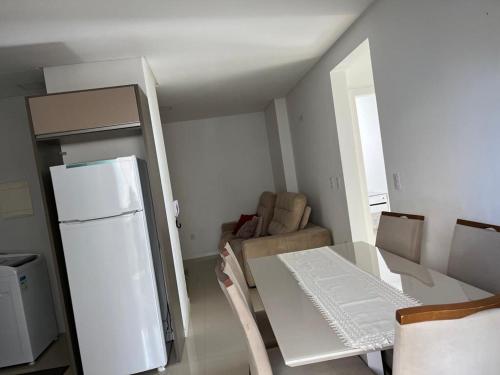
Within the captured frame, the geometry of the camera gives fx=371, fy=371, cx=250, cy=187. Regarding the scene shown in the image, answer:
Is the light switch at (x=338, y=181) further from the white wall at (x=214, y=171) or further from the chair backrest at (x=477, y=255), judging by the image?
the white wall at (x=214, y=171)

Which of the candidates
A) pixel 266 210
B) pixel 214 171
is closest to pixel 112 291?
pixel 266 210

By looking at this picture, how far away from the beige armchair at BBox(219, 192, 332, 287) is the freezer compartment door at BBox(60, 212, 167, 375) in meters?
1.57

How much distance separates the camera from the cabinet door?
8.30ft

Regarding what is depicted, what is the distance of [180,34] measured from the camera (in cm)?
264

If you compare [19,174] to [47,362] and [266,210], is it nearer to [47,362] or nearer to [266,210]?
[47,362]

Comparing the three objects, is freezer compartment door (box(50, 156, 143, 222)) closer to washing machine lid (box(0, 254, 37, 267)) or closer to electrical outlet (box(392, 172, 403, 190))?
washing machine lid (box(0, 254, 37, 267))

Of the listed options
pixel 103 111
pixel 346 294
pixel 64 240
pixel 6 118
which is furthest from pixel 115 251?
pixel 6 118

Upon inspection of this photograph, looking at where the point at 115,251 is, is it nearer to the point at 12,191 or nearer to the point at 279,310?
the point at 279,310

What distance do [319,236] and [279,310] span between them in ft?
9.09

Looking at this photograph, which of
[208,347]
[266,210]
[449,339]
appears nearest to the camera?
[449,339]

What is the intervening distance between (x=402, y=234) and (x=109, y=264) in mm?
1920

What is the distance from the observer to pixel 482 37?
1735mm

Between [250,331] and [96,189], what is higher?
[96,189]

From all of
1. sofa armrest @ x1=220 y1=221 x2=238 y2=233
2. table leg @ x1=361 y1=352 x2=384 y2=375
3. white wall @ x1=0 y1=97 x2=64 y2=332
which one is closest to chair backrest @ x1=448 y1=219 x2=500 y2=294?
table leg @ x1=361 y1=352 x2=384 y2=375
